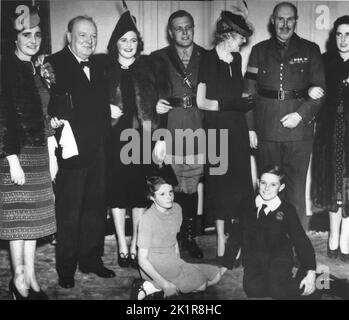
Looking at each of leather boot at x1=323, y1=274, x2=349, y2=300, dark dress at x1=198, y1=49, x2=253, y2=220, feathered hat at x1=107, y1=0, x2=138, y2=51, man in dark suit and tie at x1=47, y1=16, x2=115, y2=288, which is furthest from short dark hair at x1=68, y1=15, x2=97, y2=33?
leather boot at x1=323, y1=274, x2=349, y2=300

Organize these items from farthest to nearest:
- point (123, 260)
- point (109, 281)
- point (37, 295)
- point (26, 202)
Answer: point (123, 260), point (109, 281), point (37, 295), point (26, 202)

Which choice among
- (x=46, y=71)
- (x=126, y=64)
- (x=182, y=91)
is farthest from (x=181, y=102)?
(x=46, y=71)

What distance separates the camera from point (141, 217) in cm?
231

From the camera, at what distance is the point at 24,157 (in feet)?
7.20

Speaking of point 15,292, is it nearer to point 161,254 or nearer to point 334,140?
point 161,254

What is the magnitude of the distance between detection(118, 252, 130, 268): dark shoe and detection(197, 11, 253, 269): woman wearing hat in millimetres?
473

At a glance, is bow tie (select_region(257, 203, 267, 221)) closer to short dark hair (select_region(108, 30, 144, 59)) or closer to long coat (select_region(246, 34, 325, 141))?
long coat (select_region(246, 34, 325, 141))

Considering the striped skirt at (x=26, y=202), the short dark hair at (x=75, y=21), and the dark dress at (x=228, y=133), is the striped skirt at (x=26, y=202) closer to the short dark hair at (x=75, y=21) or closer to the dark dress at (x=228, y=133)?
the short dark hair at (x=75, y=21)

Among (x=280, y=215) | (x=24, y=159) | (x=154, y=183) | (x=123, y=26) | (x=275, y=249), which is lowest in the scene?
(x=275, y=249)

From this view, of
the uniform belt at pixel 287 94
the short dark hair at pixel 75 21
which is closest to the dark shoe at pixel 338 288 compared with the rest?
the uniform belt at pixel 287 94

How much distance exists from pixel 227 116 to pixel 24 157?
39.6 inches
